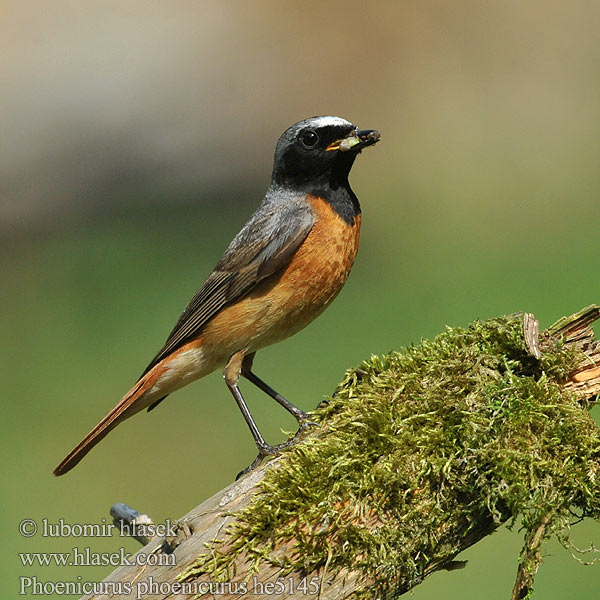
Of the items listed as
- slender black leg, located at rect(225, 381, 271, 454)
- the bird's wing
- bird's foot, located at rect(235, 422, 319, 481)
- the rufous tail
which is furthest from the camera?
the bird's wing

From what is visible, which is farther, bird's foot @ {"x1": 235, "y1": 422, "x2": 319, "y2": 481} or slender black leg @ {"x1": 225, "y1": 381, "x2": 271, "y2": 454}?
slender black leg @ {"x1": 225, "y1": 381, "x2": 271, "y2": 454}

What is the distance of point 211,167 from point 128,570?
994cm

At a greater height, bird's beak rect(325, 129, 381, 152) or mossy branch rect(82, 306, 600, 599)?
bird's beak rect(325, 129, 381, 152)

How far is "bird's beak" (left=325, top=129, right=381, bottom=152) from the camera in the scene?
18.7 ft

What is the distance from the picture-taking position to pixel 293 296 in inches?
219

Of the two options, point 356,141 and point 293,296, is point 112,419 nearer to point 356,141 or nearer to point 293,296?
point 293,296

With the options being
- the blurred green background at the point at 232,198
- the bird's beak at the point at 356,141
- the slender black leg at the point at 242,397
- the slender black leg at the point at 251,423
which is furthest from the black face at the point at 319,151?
the blurred green background at the point at 232,198

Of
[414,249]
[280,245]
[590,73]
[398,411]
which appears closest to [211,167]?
[414,249]

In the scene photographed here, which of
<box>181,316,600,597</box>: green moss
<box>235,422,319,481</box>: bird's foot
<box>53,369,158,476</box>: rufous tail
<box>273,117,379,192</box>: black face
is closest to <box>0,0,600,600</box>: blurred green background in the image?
<box>53,369,158,476</box>: rufous tail

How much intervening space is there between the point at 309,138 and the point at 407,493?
2.85 m

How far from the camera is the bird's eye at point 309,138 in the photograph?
584 centimetres

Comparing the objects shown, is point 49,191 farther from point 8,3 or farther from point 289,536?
point 289,536

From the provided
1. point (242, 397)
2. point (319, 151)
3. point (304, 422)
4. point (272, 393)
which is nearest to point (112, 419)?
point (242, 397)

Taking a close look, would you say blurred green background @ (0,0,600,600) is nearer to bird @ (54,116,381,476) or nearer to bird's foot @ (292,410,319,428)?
bird @ (54,116,381,476)
